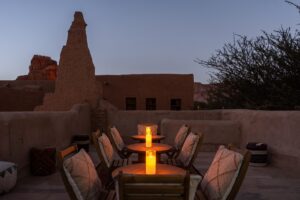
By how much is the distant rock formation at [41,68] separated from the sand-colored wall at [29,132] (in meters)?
30.9

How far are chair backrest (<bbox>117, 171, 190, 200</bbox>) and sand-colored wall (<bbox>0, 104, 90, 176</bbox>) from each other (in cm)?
418

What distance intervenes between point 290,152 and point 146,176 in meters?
5.36

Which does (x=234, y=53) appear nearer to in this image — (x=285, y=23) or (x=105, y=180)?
(x=285, y=23)

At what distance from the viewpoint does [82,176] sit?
9.34 feet

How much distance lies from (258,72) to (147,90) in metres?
11.3

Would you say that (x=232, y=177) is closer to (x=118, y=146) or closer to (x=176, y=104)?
(x=118, y=146)

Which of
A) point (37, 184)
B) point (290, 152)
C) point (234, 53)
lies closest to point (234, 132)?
point (290, 152)

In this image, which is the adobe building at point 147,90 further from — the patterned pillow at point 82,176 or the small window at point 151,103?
the patterned pillow at point 82,176

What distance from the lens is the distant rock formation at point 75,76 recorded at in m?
13.4

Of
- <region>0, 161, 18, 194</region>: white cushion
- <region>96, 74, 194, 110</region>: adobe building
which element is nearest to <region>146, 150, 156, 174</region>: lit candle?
<region>0, 161, 18, 194</region>: white cushion

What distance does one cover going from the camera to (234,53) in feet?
38.0

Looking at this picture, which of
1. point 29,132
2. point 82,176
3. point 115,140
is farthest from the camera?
point 29,132

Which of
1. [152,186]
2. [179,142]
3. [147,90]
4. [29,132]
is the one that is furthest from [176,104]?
[152,186]

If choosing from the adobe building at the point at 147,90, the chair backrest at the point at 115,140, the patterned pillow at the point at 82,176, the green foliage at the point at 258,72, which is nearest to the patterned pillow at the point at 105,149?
the chair backrest at the point at 115,140
